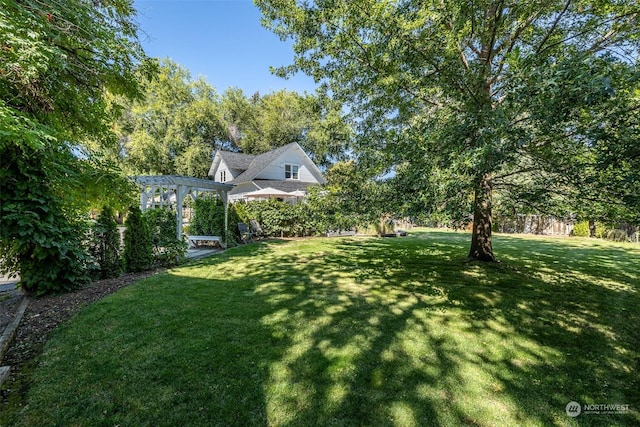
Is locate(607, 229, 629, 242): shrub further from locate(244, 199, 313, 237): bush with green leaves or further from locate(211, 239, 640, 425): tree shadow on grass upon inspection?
locate(244, 199, 313, 237): bush with green leaves

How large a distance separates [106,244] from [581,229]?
23552 millimetres

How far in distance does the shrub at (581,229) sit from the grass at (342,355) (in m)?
14.6

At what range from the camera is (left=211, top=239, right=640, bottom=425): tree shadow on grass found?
8.46 feet

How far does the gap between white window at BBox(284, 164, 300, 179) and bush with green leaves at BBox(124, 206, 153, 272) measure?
16877 mm

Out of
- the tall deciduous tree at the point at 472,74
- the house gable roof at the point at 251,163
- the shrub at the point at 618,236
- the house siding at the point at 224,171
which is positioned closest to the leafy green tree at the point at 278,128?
the house gable roof at the point at 251,163

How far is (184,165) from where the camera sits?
93.0 ft

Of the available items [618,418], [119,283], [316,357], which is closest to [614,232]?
[618,418]

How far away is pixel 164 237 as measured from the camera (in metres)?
8.56

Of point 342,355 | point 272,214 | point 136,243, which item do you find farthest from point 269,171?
point 342,355

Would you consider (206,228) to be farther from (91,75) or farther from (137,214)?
(91,75)

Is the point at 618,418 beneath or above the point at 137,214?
beneath

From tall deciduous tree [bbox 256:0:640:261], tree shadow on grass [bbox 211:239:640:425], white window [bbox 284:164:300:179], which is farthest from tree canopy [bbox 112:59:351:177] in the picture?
tree shadow on grass [bbox 211:239:640:425]

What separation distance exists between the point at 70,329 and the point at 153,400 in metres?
2.32

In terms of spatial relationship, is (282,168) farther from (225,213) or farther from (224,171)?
(225,213)
